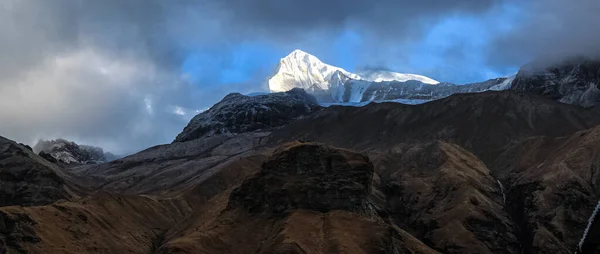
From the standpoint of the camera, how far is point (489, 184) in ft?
621

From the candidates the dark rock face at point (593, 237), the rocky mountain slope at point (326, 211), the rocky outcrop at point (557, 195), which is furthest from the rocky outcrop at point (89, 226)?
the dark rock face at point (593, 237)

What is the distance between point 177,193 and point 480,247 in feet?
307

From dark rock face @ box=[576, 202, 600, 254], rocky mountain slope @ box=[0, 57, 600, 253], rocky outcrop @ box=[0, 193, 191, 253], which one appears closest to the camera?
dark rock face @ box=[576, 202, 600, 254]

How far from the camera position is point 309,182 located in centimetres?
13650

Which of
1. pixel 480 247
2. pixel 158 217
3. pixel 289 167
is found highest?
pixel 289 167

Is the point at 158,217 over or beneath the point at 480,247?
over

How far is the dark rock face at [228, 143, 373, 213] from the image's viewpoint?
133 meters

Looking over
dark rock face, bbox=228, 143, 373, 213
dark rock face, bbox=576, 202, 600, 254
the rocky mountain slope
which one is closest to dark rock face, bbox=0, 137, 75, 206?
the rocky mountain slope

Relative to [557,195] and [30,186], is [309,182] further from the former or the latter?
[30,186]

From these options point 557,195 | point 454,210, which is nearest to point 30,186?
point 454,210

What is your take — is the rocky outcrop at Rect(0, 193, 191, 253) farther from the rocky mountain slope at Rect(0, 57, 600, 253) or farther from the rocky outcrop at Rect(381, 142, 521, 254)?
the rocky outcrop at Rect(381, 142, 521, 254)

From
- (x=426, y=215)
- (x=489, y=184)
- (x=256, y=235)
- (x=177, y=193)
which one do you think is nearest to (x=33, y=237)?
(x=256, y=235)

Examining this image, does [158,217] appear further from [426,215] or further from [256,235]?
[426,215]

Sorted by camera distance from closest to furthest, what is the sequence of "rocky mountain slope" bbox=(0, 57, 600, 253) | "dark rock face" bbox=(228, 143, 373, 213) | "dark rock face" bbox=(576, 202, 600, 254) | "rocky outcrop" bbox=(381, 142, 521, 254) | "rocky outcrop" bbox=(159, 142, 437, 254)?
"dark rock face" bbox=(576, 202, 600, 254), "rocky outcrop" bbox=(159, 142, 437, 254), "rocky mountain slope" bbox=(0, 57, 600, 253), "dark rock face" bbox=(228, 143, 373, 213), "rocky outcrop" bbox=(381, 142, 521, 254)
